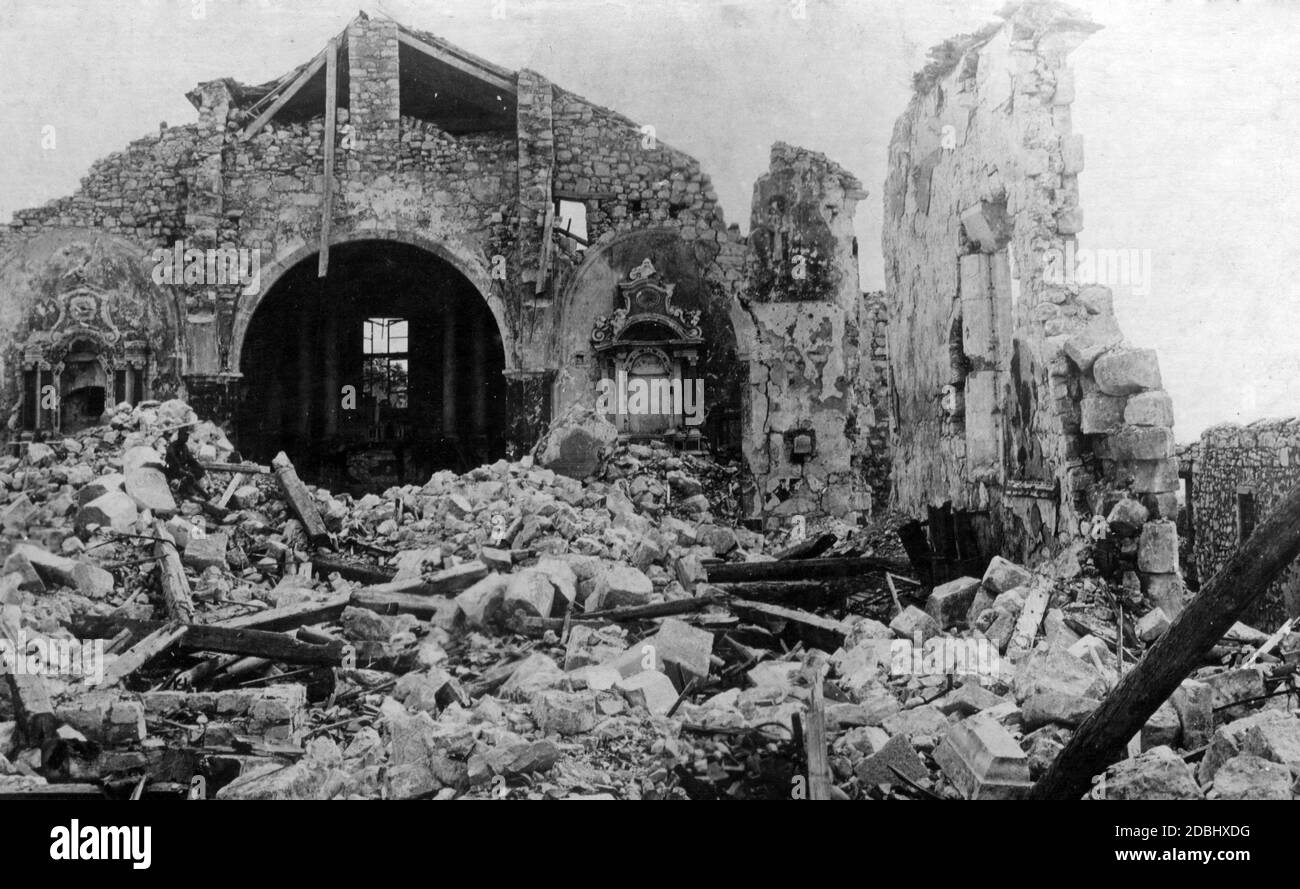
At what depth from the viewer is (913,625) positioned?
4543 millimetres

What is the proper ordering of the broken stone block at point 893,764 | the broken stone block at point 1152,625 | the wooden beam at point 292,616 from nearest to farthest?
the broken stone block at point 893,764 < the wooden beam at point 292,616 < the broken stone block at point 1152,625

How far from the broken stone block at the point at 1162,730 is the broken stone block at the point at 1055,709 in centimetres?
23

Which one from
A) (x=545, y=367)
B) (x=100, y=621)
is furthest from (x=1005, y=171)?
(x=100, y=621)

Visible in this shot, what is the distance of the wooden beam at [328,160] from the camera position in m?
4.73

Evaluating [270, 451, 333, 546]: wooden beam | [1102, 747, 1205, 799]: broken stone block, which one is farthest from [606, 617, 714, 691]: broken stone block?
[1102, 747, 1205, 799]: broken stone block

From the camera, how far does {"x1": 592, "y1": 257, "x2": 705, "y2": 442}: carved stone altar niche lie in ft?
15.9

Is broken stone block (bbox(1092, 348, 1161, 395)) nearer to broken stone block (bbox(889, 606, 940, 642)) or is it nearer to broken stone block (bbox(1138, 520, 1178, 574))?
broken stone block (bbox(1138, 520, 1178, 574))

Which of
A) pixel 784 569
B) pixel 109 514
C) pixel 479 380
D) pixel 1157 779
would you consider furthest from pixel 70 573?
pixel 1157 779

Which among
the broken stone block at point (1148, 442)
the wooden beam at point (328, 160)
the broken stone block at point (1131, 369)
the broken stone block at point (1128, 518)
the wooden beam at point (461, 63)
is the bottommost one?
the broken stone block at point (1128, 518)

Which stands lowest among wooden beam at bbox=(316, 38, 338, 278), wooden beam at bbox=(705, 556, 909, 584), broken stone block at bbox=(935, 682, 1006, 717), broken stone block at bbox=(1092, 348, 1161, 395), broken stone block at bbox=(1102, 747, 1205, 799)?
broken stone block at bbox=(1102, 747, 1205, 799)

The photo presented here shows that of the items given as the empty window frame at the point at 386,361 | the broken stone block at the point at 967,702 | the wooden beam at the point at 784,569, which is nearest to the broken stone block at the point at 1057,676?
the broken stone block at the point at 967,702

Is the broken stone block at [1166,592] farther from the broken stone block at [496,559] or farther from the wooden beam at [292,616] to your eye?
the wooden beam at [292,616]

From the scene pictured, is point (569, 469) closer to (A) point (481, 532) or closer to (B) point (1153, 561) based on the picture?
(A) point (481, 532)

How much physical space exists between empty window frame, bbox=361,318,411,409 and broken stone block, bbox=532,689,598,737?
2.37 metres
